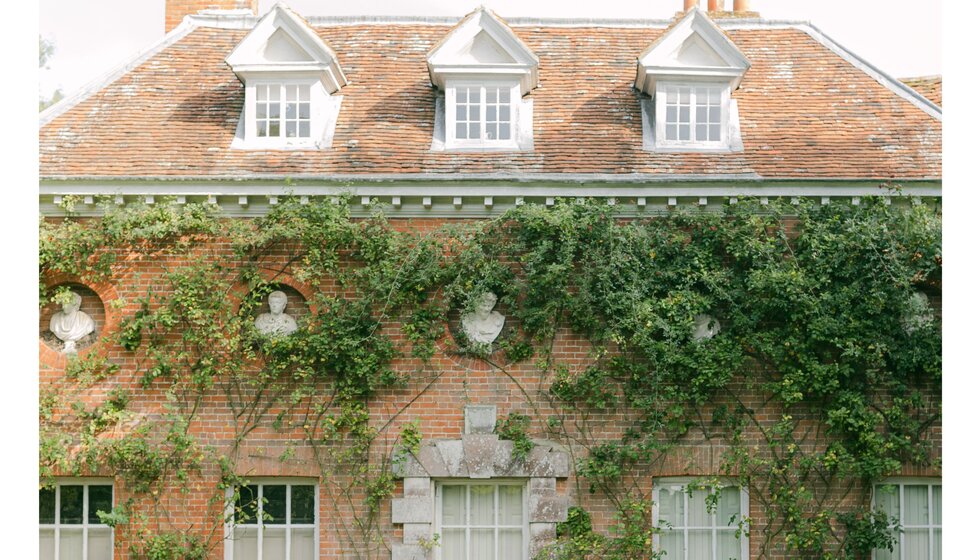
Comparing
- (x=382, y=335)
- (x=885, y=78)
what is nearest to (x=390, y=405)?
(x=382, y=335)

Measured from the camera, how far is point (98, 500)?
12.8 metres

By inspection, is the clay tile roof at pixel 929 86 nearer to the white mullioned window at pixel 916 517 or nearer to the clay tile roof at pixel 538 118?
the clay tile roof at pixel 538 118

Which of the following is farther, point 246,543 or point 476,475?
point 246,543

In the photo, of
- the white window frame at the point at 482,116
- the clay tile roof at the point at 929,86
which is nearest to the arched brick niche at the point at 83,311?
the white window frame at the point at 482,116

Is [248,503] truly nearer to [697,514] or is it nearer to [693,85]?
[697,514]

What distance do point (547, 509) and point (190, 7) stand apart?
10425mm

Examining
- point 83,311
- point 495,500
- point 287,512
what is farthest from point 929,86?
point 83,311

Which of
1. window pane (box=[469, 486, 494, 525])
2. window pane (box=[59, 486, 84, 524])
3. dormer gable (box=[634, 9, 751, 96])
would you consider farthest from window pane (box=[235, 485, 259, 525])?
dormer gable (box=[634, 9, 751, 96])

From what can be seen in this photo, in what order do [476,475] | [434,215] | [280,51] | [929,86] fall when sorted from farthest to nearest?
[929,86] → [280,51] → [434,215] → [476,475]

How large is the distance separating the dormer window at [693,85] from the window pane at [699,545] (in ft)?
17.4

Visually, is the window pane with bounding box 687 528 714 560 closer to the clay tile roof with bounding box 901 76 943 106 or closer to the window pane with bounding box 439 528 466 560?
the window pane with bounding box 439 528 466 560

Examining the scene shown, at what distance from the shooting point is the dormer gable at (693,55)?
1373 centimetres

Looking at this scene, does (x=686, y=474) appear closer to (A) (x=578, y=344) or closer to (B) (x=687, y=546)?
(B) (x=687, y=546)

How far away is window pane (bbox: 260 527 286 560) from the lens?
12750mm
